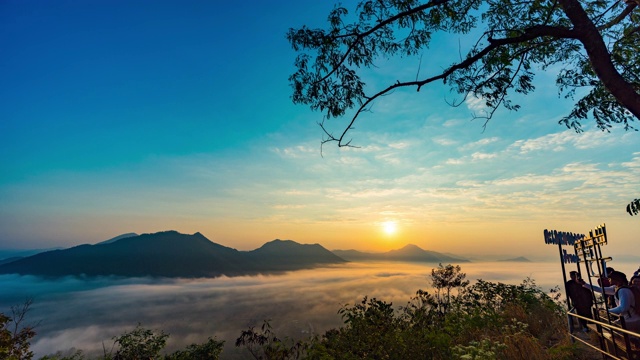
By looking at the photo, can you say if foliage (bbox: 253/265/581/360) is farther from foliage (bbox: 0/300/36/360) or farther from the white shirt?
foliage (bbox: 0/300/36/360)

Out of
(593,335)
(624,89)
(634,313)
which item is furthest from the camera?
(593,335)

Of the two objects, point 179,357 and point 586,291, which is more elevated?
point 586,291

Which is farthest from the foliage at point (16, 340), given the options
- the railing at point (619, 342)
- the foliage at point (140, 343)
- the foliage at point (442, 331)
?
the railing at point (619, 342)

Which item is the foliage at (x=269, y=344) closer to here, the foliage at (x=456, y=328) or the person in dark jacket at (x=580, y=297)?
the foliage at (x=456, y=328)

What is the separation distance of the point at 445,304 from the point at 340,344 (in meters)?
6.92

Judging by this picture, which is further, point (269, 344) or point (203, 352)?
point (203, 352)

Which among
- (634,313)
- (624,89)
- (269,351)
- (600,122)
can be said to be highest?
(600,122)

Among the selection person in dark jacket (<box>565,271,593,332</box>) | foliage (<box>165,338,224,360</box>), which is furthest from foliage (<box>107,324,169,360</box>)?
person in dark jacket (<box>565,271,593,332</box>)

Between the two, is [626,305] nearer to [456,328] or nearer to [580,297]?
[580,297]

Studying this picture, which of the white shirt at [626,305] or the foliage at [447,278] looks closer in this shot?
the white shirt at [626,305]

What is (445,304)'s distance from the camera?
1388cm

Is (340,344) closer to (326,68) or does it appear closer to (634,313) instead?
(634,313)

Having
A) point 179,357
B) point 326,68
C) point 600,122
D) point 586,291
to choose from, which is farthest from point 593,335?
point 179,357

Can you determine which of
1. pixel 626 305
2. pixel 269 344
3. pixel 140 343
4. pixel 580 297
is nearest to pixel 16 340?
pixel 140 343
